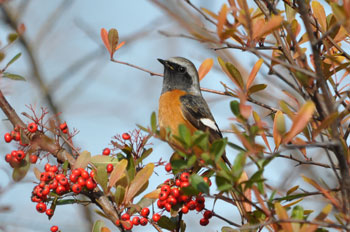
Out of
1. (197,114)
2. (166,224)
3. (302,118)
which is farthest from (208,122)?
(302,118)

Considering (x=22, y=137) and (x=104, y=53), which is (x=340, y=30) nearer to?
(x=22, y=137)

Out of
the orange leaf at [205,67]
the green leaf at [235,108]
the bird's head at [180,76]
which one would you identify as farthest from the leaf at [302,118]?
the bird's head at [180,76]

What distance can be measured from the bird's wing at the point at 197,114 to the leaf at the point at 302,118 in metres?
2.63

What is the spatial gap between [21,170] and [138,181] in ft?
2.36

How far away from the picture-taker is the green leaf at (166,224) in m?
2.89

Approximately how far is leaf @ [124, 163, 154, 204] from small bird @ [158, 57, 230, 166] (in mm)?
1650

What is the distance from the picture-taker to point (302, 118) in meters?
2.02

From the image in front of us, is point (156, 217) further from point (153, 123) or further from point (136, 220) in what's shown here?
point (153, 123)

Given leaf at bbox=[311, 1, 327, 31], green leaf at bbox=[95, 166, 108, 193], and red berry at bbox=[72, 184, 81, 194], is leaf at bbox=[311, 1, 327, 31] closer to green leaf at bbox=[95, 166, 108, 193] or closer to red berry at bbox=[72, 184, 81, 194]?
green leaf at bbox=[95, 166, 108, 193]

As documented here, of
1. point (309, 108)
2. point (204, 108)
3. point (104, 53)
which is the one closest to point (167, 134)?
point (309, 108)

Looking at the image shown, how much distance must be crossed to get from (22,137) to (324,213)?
1.74m

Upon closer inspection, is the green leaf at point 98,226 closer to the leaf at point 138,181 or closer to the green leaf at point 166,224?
the leaf at point 138,181

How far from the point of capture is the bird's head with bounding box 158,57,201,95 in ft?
18.2

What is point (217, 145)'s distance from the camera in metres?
2.10
